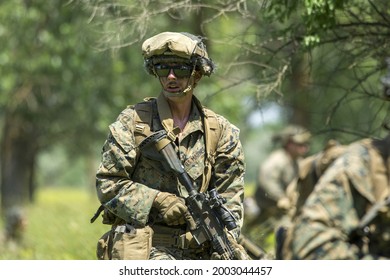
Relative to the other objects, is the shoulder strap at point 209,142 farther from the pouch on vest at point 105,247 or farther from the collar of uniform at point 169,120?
the pouch on vest at point 105,247

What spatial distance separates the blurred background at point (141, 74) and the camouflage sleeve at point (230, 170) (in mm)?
1482

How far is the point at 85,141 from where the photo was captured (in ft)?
117

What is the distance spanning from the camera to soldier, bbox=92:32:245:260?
271 inches

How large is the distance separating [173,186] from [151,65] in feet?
2.25

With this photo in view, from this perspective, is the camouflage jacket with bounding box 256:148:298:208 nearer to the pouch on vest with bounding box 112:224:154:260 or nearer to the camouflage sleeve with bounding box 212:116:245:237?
the camouflage sleeve with bounding box 212:116:245:237

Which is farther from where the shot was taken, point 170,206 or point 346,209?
point 346,209

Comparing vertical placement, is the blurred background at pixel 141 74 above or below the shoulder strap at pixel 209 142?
above

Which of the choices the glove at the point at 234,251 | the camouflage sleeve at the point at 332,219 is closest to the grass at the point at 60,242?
the camouflage sleeve at the point at 332,219

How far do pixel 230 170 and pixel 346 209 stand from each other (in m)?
0.94

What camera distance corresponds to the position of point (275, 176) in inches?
658

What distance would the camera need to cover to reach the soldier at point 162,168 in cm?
688

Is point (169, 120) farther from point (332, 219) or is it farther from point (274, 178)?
Result: point (274, 178)

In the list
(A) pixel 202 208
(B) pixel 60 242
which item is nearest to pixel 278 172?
(B) pixel 60 242
